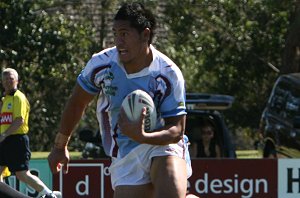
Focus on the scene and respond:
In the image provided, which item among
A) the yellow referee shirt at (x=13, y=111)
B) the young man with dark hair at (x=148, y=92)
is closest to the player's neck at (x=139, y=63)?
the young man with dark hair at (x=148, y=92)

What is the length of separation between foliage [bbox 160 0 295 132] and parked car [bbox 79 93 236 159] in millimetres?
9394

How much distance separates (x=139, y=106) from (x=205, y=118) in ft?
22.3

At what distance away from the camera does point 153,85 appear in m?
7.11

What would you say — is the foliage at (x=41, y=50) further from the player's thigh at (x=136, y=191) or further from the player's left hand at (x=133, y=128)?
the player's left hand at (x=133, y=128)

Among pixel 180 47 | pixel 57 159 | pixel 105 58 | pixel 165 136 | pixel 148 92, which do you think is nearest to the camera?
pixel 165 136

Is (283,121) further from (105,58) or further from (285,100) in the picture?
(105,58)

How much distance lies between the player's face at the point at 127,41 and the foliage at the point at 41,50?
47.7 feet

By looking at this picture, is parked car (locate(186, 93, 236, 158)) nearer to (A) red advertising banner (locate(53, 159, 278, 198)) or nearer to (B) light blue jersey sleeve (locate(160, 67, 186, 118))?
(A) red advertising banner (locate(53, 159, 278, 198))

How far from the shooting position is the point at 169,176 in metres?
7.00

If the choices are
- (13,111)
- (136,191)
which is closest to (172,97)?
(136,191)

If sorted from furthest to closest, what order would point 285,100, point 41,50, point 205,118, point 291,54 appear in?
point 291,54 < point 41,50 < point 285,100 < point 205,118

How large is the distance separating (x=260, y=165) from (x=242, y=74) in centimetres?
1488

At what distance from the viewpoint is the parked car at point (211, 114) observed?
13.0 meters

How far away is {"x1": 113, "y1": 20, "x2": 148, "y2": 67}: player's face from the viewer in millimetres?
6992
